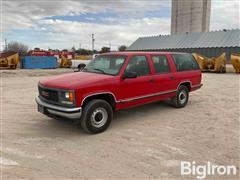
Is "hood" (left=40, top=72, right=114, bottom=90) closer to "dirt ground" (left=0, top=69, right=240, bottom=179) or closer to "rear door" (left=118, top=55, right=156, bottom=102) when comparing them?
"rear door" (left=118, top=55, right=156, bottom=102)

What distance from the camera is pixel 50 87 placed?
486cm

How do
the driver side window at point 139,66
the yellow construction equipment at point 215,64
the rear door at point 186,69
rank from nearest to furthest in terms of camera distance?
1. the driver side window at point 139,66
2. the rear door at point 186,69
3. the yellow construction equipment at point 215,64

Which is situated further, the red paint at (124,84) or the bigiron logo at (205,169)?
the red paint at (124,84)

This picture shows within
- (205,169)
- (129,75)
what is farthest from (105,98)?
(205,169)

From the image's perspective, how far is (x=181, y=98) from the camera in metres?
7.25

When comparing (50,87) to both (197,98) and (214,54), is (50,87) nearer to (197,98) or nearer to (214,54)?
(197,98)

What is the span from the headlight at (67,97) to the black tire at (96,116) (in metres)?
0.37

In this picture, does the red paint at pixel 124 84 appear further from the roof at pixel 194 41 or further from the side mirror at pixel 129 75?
the roof at pixel 194 41

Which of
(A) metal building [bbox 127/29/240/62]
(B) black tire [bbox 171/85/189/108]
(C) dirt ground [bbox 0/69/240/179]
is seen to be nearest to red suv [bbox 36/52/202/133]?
(B) black tire [bbox 171/85/189/108]

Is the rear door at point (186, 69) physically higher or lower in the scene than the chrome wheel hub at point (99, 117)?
higher

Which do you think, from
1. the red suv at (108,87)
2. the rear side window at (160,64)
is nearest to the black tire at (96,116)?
the red suv at (108,87)

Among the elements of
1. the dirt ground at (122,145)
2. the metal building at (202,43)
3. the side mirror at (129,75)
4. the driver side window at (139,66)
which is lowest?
the dirt ground at (122,145)

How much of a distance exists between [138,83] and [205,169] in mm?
2679

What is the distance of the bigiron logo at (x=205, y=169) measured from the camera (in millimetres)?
3373
